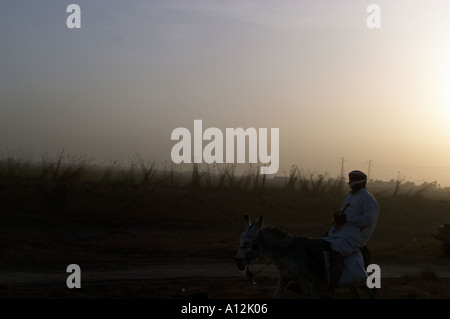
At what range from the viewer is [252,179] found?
37.7 metres

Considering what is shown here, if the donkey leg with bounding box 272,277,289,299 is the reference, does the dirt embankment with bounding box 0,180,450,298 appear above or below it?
below

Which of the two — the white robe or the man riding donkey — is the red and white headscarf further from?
the white robe

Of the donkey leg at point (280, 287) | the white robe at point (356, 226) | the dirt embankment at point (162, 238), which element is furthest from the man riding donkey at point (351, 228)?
the dirt embankment at point (162, 238)

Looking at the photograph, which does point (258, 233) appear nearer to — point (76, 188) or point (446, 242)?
point (446, 242)

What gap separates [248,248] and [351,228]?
6.19ft

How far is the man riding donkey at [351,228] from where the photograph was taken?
30.9ft

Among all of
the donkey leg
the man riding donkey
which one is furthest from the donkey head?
the man riding donkey

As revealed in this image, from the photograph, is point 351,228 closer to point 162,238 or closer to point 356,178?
point 356,178

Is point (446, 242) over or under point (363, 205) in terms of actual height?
under

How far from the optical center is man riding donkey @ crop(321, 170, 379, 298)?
9.41 m

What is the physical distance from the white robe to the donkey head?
1325 millimetres

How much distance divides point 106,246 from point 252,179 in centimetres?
1853
